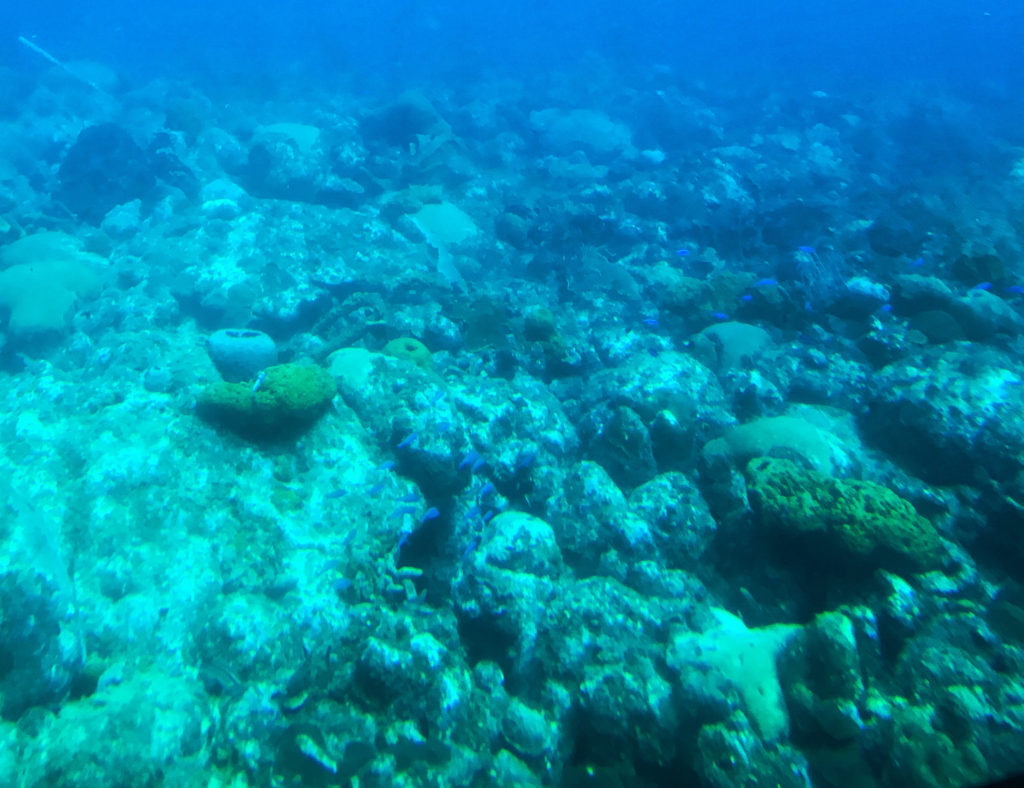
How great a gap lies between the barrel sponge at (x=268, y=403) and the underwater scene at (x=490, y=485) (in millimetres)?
54

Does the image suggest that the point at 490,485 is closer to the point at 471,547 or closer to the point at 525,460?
the point at 525,460

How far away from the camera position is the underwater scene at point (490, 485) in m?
4.23

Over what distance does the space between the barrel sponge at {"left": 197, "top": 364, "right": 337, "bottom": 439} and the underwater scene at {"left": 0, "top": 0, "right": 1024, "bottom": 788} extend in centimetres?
5

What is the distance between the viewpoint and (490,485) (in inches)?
275

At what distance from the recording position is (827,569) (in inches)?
212

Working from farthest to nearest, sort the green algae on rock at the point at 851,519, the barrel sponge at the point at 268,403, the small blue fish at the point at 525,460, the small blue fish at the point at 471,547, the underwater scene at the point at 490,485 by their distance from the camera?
1. the small blue fish at the point at 525,460
2. the barrel sponge at the point at 268,403
3. the small blue fish at the point at 471,547
4. the green algae on rock at the point at 851,519
5. the underwater scene at the point at 490,485

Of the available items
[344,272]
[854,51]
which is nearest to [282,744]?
[344,272]

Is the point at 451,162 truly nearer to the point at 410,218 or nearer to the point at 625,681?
the point at 410,218

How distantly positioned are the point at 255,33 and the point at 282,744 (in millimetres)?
50473

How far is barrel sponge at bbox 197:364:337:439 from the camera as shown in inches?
246

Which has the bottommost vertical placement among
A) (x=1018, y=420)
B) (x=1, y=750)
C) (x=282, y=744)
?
(x=282, y=744)

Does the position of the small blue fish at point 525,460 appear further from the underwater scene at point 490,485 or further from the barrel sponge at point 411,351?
the barrel sponge at point 411,351

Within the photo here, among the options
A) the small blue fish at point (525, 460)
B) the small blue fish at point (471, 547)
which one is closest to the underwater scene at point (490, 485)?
the small blue fish at point (525, 460)

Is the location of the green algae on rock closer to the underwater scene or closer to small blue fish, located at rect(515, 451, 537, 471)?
the underwater scene
